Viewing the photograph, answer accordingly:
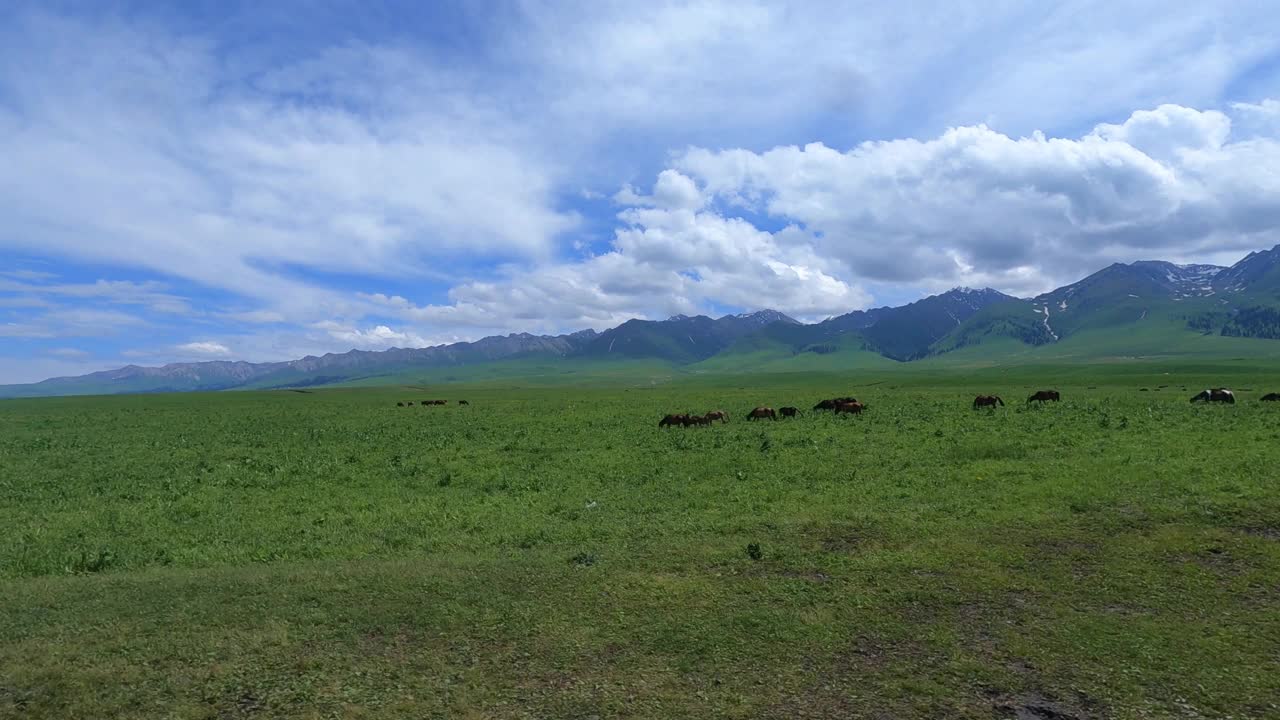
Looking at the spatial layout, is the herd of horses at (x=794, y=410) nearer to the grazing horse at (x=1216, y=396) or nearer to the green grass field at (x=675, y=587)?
the grazing horse at (x=1216, y=396)

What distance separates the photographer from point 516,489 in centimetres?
1956

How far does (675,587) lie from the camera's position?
10.7 meters

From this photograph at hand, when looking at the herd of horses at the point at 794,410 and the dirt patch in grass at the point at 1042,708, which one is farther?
the herd of horses at the point at 794,410

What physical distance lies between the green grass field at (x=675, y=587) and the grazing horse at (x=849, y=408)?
484 inches

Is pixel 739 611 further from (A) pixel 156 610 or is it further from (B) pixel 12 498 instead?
(B) pixel 12 498

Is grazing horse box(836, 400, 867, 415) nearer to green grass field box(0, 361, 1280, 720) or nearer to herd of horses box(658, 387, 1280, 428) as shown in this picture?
herd of horses box(658, 387, 1280, 428)

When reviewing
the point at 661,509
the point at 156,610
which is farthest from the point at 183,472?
the point at 661,509

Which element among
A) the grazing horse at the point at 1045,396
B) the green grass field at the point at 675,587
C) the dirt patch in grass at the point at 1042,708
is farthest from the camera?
the grazing horse at the point at 1045,396

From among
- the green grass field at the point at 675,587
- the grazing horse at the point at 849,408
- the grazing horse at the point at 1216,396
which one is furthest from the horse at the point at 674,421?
the grazing horse at the point at 1216,396

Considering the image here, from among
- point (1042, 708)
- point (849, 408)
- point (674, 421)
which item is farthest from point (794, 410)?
point (1042, 708)

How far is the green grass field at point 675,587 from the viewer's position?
745cm

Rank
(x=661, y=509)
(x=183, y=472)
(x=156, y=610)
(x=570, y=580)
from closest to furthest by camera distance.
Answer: (x=156, y=610) → (x=570, y=580) → (x=661, y=509) → (x=183, y=472)

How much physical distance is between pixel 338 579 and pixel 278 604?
1271 millimetres

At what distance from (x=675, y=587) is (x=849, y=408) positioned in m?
27.1
